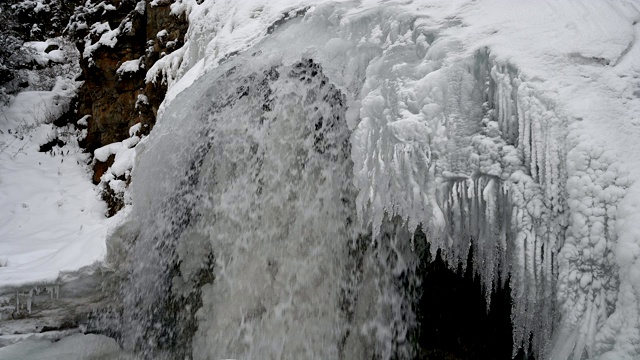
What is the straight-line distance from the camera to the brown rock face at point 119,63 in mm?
6215

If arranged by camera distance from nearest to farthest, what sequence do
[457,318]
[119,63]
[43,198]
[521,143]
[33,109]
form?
[521,143], [457,318], [43,198], [119,63], [33,109]

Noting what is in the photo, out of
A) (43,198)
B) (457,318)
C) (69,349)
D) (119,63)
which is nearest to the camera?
(457,318)

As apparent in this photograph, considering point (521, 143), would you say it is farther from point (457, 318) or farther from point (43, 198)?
point (43, 198)

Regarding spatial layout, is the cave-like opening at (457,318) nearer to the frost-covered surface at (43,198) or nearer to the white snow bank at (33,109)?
the frost-covered surface at (43,198)

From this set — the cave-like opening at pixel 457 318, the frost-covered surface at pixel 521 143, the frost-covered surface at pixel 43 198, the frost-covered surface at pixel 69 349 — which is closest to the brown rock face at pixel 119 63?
the frost-covered surface at pixel 43 198

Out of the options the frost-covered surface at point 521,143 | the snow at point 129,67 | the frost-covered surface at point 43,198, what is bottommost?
the frost-covered surface at point 43,198

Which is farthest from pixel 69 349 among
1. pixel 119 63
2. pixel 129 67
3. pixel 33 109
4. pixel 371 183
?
pixel 33 109

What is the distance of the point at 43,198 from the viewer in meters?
6.77

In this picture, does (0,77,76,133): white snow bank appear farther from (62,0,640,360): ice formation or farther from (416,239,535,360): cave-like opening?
(416,239,535,360): cave-like opening

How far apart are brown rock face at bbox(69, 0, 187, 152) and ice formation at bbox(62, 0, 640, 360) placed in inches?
83.9

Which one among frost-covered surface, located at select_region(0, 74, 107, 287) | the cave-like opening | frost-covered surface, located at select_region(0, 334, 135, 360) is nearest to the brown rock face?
frost-covered surface, located at select_region(0, 74, 107, 287)

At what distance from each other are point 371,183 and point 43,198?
6511mm

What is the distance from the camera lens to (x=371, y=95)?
93.7 inches

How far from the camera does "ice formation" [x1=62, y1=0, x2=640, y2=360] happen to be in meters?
1.76
